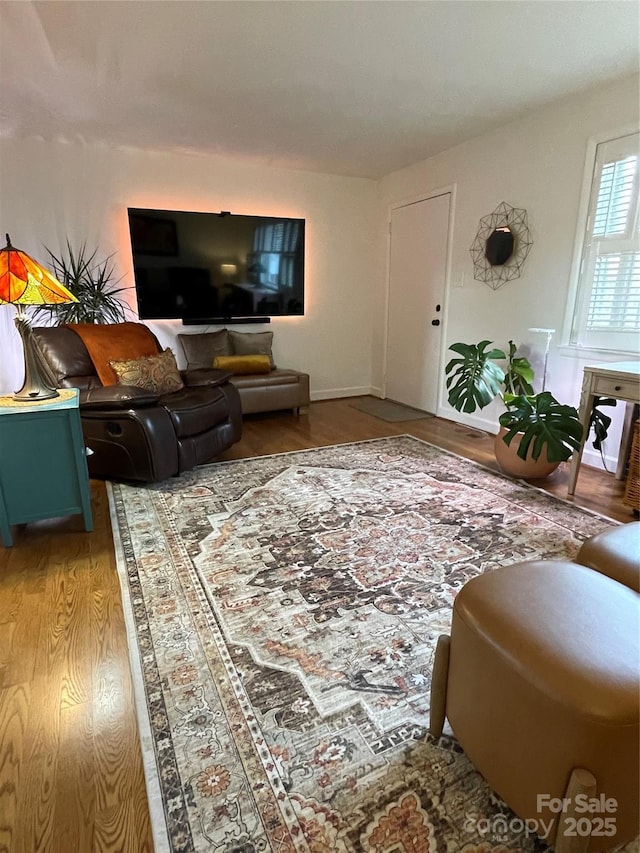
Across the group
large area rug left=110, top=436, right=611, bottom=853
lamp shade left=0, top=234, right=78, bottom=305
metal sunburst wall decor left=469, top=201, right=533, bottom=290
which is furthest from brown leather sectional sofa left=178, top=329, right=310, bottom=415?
lamp shade left=0, top=234, right=78, bottom=305

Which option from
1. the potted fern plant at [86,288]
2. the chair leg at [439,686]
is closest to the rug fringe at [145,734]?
the chair leg at [439,686]

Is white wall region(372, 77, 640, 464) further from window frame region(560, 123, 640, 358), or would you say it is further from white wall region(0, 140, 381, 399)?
white wall region(0, 140, 381, 399)

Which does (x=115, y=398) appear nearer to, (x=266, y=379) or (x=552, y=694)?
(x=266, y=379)

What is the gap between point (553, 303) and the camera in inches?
128

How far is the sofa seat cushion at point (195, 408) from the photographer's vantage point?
109 inches

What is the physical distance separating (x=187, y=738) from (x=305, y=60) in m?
3.03

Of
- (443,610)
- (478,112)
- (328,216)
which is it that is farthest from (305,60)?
(443,610)

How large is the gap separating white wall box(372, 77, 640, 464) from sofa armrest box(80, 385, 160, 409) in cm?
274

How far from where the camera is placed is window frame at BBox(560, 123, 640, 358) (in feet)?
9.24

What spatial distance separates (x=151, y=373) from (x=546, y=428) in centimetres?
243

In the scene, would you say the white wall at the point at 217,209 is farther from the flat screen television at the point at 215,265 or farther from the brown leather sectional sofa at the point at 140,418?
the brown leather sectional sofa at the point at 140,418

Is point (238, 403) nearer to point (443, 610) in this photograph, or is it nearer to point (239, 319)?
point (239, 319)

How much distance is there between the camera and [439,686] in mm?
1147

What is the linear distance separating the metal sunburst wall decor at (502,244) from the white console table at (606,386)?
134 cm
